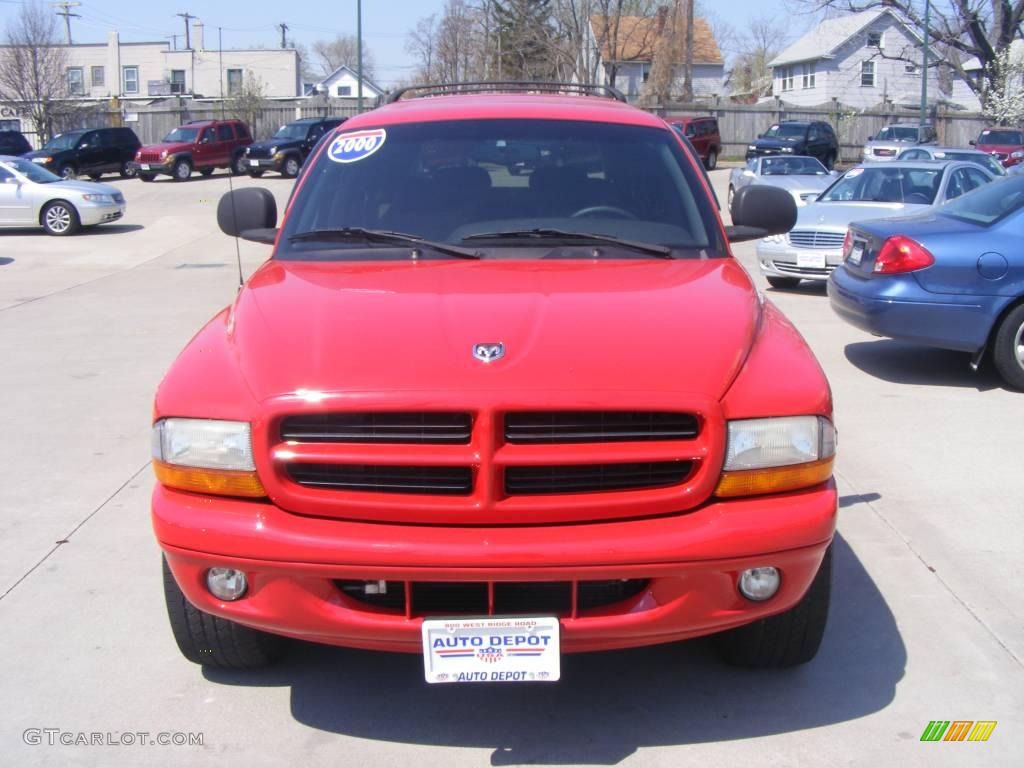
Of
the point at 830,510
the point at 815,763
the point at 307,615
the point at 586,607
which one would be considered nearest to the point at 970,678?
the point at 815,763

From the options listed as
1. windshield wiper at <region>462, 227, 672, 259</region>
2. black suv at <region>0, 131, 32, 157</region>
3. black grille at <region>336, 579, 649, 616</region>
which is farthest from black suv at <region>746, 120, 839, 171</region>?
black grille at <region>336, 579, 649, 616</region>

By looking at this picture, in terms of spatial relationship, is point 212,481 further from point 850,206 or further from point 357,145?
point 850,206

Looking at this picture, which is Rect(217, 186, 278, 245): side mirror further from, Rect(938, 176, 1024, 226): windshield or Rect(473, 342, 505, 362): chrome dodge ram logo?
Rect(938, 176, 1024, 226): windshield

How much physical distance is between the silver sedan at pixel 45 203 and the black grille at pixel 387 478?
19360mm

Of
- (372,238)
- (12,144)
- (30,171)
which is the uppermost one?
(12,144)

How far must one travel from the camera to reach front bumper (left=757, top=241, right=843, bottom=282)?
1216 cm

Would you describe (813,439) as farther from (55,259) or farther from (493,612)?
(55,259)

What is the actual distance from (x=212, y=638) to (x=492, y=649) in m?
1.08

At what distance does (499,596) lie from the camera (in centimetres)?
315

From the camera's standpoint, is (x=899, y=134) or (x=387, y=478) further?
(x=899, y=134)

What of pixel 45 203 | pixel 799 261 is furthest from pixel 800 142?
pixel 799 261

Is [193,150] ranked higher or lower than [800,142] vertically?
lower

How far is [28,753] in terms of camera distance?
3400 millimetres

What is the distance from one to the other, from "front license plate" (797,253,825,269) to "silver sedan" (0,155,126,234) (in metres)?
13.9
